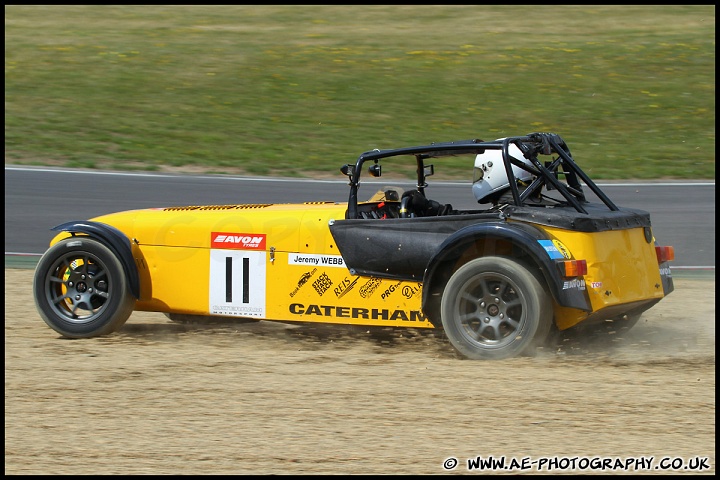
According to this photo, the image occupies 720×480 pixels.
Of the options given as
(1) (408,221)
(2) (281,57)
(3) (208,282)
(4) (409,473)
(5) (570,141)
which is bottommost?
(4) (409,473)

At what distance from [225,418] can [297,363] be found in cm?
146

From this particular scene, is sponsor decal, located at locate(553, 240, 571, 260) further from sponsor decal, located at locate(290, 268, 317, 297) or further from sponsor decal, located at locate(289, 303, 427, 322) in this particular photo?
sponsor decal, located at locate(290, 268, 317, 297)

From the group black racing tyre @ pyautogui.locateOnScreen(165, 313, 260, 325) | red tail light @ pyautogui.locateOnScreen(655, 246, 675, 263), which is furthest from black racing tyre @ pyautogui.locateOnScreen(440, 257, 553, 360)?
black racing tyre @ pyautogui.locateOnScreen(165, 313, 260, 325)

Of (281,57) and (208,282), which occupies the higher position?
(281,57)

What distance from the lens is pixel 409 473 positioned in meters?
4.65

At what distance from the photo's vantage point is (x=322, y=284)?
753 centimetres

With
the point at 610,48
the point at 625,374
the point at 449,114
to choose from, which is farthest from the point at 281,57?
the point at 625,374

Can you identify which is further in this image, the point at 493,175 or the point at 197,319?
the point at 197,319

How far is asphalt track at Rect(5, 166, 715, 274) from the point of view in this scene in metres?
13.2

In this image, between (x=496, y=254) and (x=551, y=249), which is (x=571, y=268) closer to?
(x=551, y=249)

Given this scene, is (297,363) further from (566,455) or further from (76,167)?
(76,167)

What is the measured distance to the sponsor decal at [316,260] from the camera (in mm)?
7500

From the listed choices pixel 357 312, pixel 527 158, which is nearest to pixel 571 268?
pixel 527 158

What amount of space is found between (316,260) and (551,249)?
1749 mm
